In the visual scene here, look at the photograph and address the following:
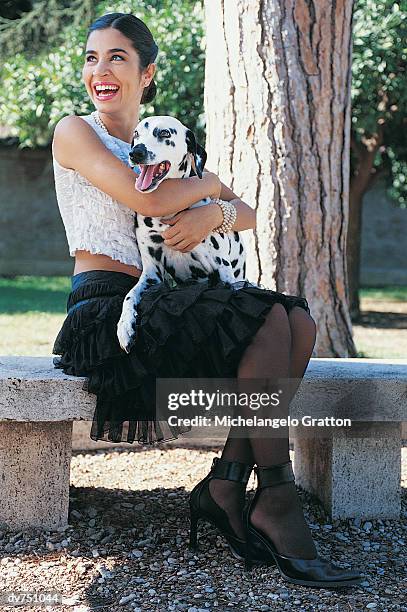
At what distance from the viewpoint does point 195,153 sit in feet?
10.2

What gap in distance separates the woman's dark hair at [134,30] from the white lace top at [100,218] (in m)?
0.32

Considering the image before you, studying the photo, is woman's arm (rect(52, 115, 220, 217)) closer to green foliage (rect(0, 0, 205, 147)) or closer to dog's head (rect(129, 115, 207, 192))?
dog's head (rect(129, 115, 207, 192))

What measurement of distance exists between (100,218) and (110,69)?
537mm

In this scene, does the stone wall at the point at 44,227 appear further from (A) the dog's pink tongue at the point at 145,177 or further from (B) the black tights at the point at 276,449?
(B) the black tights at the point at 276,449

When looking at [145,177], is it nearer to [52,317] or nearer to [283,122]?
[283,122]

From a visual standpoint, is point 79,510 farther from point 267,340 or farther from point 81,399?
point 267,340

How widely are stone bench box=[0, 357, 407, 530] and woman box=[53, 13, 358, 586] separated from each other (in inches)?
6.6

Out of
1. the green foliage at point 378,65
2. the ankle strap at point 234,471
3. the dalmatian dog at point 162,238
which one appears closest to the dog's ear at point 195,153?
the dalmatian dog at point 162,238

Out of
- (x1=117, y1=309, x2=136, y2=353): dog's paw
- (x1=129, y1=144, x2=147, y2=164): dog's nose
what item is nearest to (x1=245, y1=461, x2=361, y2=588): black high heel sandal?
(x1=117, y1=309, x2=136, y2=353): dog's paw

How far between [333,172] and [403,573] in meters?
2.39

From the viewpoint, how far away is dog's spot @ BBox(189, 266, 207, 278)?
3094mm

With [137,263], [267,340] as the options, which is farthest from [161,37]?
[267,340]

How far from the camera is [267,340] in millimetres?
2756

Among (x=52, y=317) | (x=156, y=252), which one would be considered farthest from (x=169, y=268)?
(x=52, y=317)
